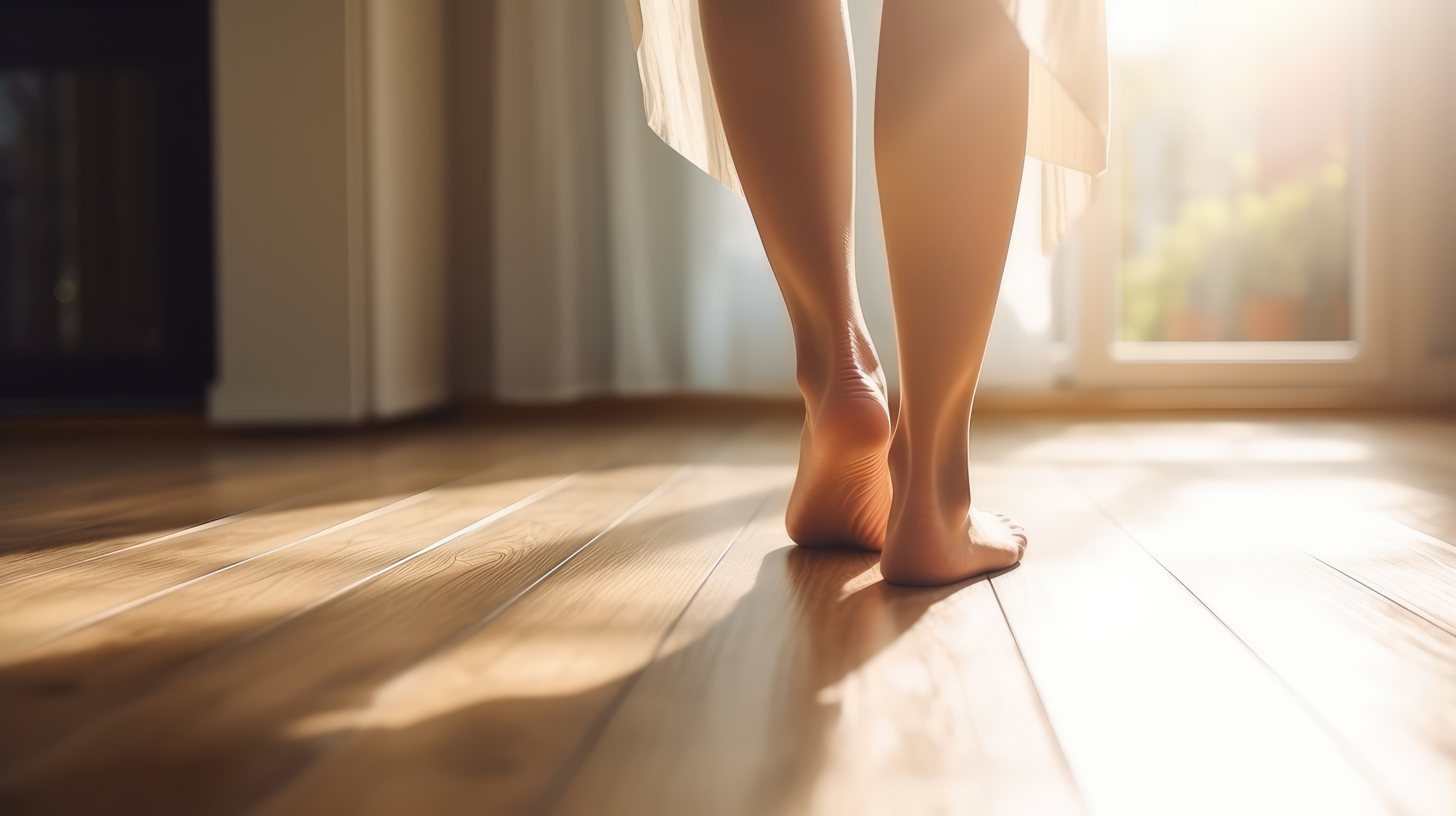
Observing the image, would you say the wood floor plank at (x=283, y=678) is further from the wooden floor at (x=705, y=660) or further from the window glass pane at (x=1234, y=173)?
the window glass pane at (x=1234, y=173)

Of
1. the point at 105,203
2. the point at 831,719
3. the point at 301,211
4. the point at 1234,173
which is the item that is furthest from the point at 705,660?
the point at 1234,173

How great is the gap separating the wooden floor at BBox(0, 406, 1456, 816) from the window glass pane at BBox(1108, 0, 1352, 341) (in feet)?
4.67

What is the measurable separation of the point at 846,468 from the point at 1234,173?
216 cm

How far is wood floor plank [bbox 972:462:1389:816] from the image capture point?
0.40 meters

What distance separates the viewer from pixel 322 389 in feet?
6.23

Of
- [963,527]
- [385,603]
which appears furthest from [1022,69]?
[385,603]

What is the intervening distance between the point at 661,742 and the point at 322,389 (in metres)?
1.65

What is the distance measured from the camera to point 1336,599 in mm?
693

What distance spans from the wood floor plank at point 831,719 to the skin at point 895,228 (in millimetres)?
103

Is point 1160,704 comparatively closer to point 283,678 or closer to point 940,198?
point 940,198

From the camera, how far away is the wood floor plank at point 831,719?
397 mm

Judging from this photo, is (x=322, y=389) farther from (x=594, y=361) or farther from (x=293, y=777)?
(x=293, y=777)

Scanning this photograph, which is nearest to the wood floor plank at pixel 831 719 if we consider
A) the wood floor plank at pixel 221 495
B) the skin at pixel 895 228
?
the skin at pixel 895 228

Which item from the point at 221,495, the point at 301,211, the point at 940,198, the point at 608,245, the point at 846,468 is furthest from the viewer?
the point at 608,245
